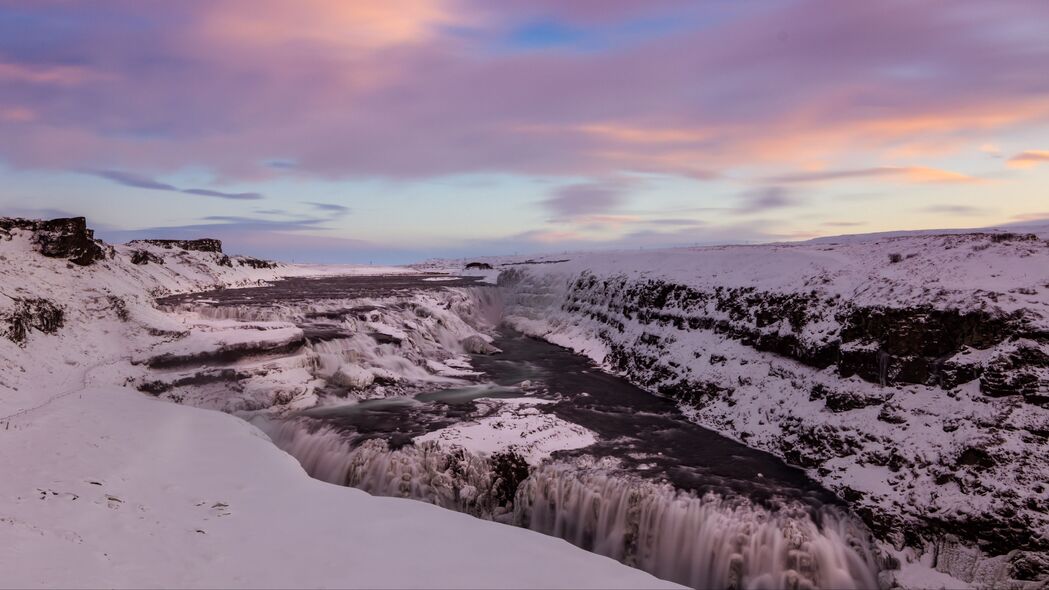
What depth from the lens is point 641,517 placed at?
560 inches

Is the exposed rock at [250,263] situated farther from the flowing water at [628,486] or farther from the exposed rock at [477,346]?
the flowing water at [628,486]

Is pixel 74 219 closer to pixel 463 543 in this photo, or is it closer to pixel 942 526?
pixel 463 543

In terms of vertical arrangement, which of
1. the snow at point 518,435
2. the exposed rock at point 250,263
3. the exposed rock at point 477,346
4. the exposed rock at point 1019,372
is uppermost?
the exposed rock at point 250,263

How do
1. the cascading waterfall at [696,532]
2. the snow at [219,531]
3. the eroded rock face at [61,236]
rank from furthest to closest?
1. the eroded rock face at [61,236]
2. the cascading waterfall at [696,532]
3. the snow at [219,531]

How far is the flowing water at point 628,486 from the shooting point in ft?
42.9

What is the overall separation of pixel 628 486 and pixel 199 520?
9.77m

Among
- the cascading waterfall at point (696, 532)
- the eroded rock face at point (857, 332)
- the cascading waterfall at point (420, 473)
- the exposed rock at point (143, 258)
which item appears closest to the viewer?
the cascading waterfall at point (696, 532)

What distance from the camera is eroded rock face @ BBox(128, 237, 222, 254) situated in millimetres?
67125

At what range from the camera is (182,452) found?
1488 cm

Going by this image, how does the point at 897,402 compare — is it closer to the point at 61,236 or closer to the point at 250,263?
the point at 61,236

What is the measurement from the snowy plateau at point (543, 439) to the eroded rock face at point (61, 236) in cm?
14

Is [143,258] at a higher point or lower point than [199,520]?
higher

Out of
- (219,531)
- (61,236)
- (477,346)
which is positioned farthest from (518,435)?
(61,236)

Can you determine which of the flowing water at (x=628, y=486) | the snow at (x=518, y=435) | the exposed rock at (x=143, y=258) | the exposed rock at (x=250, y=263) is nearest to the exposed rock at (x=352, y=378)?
the flowing water at (x=628, y=486)
